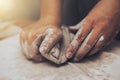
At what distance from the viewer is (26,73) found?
2.58ft

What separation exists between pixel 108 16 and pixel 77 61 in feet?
0.70

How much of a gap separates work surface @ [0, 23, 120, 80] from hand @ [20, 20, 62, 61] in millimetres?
44

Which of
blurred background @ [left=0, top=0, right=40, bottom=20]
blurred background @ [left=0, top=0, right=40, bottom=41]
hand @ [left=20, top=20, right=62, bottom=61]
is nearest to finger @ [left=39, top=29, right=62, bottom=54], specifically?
hand @ [left=20, top=20, right=62, bottom=61]

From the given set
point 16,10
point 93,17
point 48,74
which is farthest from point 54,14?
point 16,10

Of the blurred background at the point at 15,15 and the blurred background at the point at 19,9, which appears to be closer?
the blurred background at the point at 15,15

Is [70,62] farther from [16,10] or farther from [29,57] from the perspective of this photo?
[16,10]

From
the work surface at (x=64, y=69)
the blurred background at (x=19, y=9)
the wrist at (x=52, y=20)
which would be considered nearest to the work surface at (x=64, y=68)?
the work surface at (x=64, y=69)

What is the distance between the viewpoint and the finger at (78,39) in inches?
31.6

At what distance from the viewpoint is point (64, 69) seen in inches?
31.3

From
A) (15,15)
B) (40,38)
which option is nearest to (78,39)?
(40,38)

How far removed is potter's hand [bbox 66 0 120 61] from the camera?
803 millimetres

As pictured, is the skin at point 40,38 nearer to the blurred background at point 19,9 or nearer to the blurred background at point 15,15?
the blurred background at point 15,15

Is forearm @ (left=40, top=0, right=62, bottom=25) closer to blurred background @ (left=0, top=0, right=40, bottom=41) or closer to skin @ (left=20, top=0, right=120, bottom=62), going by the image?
skin @ (left=20, top=0, right=120, bottom=62)

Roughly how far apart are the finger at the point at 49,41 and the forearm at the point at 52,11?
0.10 m
